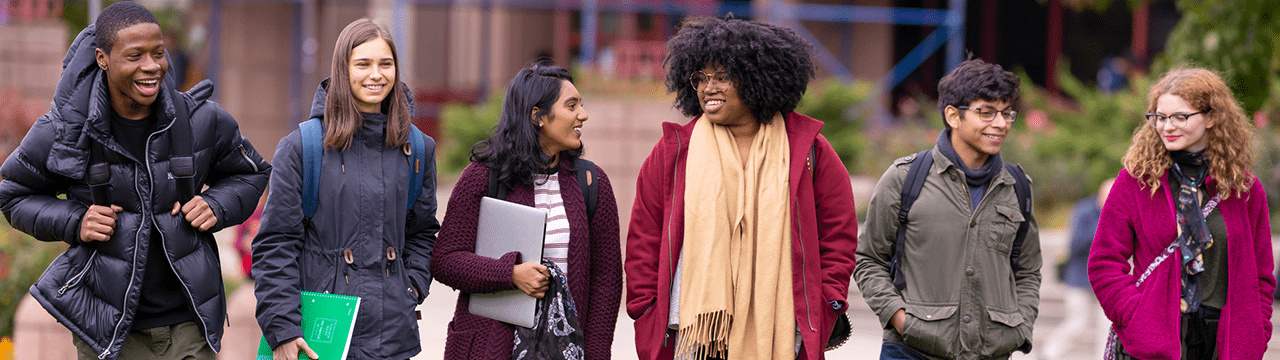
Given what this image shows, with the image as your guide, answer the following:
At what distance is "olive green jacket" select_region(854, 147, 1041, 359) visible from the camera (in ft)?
13.4

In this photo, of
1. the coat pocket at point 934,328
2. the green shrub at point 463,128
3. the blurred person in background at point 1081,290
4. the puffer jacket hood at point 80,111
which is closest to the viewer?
the puffer jacket hood at point 80,111

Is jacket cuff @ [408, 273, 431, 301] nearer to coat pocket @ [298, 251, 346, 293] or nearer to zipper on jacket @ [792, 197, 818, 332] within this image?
coat pocket @ [298, 251, 346, 293]

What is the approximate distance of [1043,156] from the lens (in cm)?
1202

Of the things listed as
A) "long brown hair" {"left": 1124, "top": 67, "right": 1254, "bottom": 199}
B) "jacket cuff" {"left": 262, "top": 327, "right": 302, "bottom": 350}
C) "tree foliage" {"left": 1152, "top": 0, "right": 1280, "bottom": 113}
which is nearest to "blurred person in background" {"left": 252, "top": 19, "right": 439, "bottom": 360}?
"jacket cuff" {"left": 262, "top": 327, "right": 302, "bottom": 350}

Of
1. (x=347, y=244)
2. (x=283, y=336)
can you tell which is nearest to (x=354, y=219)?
(x=347, y=244)

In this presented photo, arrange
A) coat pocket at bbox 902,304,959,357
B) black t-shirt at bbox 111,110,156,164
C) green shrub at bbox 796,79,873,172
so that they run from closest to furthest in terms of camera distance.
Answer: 1. black t-shirt at bbox 111,110,156,164
2. coat pocket at bbox 902,304,959,357
3. green shrub at bbox 796,79,873,172

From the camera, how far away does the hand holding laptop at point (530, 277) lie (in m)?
3.66

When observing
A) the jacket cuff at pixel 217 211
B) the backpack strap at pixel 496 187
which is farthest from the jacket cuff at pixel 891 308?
the jacket cuff at pixel 217 211

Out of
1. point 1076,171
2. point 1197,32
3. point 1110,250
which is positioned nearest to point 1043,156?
point 1076,171

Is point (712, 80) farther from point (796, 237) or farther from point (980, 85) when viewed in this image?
point (980, 85)

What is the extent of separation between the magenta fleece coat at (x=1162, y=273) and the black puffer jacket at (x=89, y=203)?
317 centimetres

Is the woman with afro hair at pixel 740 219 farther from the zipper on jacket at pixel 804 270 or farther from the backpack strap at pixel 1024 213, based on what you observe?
the backpack strap at pixel 1024 213

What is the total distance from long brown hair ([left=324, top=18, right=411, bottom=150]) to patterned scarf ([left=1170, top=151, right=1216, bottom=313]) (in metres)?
2.76

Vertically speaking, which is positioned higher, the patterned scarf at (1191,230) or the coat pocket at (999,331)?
the patterned scarf at (1191,230)
